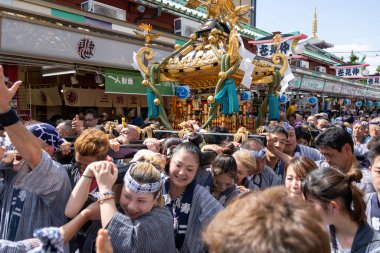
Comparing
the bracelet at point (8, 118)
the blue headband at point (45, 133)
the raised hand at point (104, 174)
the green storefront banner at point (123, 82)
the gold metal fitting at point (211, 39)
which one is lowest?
the raised hand at point (104, 174)

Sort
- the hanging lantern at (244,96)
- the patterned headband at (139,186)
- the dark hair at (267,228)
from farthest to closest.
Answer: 1. the hanging lantern at (244,96)
2. the patterned headband at (139,186)
3. the dark hair at (267,228)

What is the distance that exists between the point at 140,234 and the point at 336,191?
3.29 ft

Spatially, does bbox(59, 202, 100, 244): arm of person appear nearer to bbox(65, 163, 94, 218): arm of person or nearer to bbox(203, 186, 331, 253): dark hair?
bbox(65, 163, 94, 218): arm of person

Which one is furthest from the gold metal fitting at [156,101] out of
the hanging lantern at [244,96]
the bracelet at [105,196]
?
the bracelet at [105,196]

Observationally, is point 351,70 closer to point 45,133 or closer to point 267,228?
point 45,133

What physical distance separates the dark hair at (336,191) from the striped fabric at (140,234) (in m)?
0.79

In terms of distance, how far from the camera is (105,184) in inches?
63.7

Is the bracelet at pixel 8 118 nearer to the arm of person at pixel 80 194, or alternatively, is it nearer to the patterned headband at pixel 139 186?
the arm of person at pixel 80 194

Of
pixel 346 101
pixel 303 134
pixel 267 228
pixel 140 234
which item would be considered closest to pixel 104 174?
pixel 140 234

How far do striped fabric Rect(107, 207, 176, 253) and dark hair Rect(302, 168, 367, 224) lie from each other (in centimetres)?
79

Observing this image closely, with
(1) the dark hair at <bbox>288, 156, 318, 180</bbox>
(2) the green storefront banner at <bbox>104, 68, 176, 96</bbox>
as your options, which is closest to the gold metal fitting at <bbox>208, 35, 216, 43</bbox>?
(2) the green storefront banner at <bbox>104, 68, 176, 96</bbox>

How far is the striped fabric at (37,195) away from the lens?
171 cm

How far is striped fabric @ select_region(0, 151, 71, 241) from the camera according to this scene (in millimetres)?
1707

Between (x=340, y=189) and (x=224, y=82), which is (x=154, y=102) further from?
(x=340, y=189)
